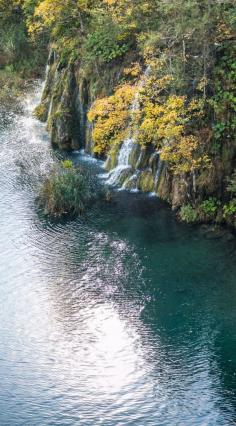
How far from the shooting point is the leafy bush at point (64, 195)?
30.9m

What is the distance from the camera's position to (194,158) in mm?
28656

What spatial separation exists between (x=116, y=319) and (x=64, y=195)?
9996mm

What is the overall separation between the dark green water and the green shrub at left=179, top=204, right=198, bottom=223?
584mm

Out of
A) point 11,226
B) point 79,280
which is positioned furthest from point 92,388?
point 11,226

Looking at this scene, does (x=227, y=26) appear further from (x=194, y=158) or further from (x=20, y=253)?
(x=20, y=253)

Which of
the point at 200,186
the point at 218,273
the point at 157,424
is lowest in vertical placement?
the point at 157,424

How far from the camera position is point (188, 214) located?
29.2 metres

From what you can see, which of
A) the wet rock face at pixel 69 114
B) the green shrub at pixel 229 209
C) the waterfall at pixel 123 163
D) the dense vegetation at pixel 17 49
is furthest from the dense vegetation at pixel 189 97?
the dense vegetation at pixel 17 49

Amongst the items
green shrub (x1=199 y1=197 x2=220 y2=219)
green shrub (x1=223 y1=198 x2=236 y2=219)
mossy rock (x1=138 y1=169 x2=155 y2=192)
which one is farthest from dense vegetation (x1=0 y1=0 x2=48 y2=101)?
green shrub (x1=223 y1=198 x2=236 y2=219)

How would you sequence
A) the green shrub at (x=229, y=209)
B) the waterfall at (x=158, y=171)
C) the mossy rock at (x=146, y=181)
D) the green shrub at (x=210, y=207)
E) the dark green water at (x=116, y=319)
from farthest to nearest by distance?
1. the mossy rock at (x=146, y=181)
2. the waterfall at (x=158, y=171)
3. the green shrub at (x=210, y=207)
4. the green shrub at (x=229, y=209)
5. the dark green water at (x=116, y=319)

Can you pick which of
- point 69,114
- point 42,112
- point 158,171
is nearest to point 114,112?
point 158,171

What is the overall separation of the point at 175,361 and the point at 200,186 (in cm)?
1089

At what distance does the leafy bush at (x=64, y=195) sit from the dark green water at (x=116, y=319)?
792 millimetres

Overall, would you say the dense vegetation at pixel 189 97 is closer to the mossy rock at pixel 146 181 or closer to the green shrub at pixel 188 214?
the green shrub at pixel 188 214
